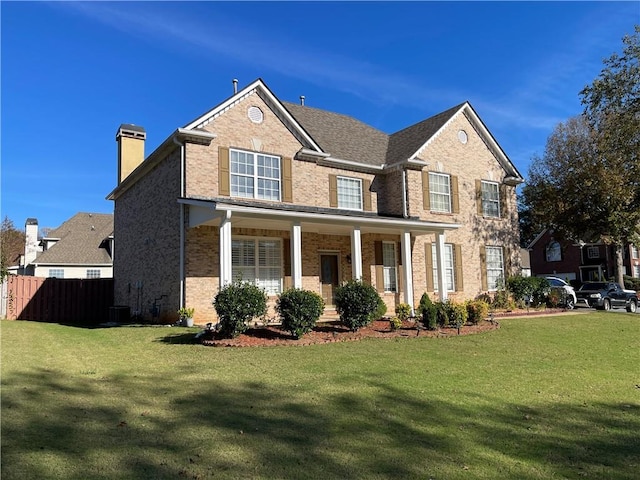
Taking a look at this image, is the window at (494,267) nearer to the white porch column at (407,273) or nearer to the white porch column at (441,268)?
the white porch column at (441,268)

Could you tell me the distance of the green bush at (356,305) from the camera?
13180 millimetres

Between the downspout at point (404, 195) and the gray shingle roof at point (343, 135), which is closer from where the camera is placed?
the downspout at point (404, 195)

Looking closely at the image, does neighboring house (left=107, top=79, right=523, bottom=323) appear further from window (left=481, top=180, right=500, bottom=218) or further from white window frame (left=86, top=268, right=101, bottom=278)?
white window frame (left=86, top=268, right=101, bottom=278)

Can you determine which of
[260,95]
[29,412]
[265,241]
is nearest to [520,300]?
[265,241]

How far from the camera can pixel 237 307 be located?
1151 centimetres

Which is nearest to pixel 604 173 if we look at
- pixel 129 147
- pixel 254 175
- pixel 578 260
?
pixel 254 175

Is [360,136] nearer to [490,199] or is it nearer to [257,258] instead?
[490,199]

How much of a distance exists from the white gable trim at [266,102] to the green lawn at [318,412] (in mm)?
8010

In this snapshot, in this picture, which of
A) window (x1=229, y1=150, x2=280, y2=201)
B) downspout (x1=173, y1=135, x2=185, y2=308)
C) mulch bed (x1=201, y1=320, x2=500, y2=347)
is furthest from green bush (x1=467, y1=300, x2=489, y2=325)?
downspout (x1=173, y1=135, x2=185, y2=308)

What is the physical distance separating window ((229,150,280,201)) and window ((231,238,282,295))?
5.35ft

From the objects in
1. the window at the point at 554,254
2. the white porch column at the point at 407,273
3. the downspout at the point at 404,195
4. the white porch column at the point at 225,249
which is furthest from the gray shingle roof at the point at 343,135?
the window at the point at 554,254

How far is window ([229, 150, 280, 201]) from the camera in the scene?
54.9 feet

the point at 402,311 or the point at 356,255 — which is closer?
the point at 402,311

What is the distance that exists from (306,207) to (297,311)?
20.8 ft
